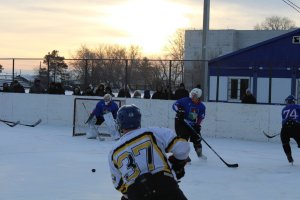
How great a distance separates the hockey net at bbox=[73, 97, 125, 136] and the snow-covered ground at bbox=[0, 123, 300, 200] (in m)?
1.22

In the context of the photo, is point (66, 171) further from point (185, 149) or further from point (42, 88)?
point (42, 88)

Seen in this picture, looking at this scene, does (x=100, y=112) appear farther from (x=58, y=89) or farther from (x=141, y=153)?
(x=141, y=153)

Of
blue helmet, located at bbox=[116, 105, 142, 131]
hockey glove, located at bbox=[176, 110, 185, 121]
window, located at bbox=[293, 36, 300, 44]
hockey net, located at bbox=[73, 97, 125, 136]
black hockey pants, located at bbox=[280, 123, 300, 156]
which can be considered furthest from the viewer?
window, located at bbox=[293, 36, 300, 44]

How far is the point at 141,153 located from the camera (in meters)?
3.22

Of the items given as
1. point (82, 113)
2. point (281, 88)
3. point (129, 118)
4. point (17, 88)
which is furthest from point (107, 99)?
point (129, 118)

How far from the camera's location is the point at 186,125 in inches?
357

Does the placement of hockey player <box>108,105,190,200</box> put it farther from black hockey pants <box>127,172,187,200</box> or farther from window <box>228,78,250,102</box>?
window <box>228,78,250,102</box>

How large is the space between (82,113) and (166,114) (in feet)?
7.34

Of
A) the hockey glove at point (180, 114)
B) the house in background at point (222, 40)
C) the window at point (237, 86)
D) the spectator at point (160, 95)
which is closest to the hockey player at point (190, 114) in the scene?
the hockey glove at point (180, 114)

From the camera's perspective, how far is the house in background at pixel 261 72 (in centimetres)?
1841

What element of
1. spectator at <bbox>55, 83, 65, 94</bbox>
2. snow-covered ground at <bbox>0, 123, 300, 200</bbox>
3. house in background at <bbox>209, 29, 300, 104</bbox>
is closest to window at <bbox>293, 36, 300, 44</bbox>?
house in background at <bbox>209, 29, 300, 104</bbox>

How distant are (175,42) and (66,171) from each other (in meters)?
41.3

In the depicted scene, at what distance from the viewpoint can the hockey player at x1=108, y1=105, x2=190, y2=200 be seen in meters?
3.17

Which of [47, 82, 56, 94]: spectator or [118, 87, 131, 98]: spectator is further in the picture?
[47, 82, 56, 94]: spectator
